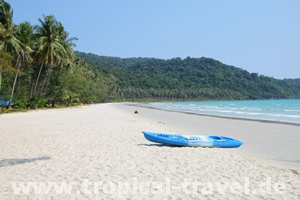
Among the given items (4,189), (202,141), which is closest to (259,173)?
(202,141)

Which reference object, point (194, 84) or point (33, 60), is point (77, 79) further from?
point (194, 84)

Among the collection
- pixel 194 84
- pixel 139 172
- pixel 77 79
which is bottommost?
pixel 139 172

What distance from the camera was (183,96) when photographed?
15675 cm

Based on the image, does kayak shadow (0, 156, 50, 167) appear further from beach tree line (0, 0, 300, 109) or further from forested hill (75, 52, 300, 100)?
forested hill (75, 52, 300, 100)

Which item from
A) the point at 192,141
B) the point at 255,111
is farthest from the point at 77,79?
the point at 192,141

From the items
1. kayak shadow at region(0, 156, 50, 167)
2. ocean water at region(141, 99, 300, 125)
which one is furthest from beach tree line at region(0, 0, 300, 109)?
ocean water at region(141, 99, 300, 125)

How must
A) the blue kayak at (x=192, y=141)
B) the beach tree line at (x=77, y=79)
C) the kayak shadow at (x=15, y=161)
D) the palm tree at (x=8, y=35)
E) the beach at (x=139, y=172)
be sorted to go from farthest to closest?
the beach tree line at (x=77, y=79) → the palm tree at (x=8, y=35) → the blue kayak at (x=192, y=141) → the kayak shadow at (x=15, y=161) → the beach at (x=139, y=172)

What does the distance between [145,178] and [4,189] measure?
2.64 m

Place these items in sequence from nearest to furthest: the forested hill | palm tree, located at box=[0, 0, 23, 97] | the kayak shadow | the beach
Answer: the beach, the kayak shadow, palm tree, located at box=[0, 0, 23, 97], the forested hill

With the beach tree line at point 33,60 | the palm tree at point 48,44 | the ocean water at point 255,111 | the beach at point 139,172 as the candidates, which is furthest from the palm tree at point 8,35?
the ocean water at point 255,111

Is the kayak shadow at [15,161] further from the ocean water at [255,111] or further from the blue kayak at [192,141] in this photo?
the ocean water at [255,111]

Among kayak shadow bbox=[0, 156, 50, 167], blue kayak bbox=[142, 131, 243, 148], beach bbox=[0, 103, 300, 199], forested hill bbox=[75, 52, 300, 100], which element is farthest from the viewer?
forested hill bbox=[75, 52, 300, 100]

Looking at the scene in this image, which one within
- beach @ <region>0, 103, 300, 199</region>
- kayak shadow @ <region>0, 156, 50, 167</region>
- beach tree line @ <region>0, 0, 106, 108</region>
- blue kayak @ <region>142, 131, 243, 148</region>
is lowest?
kayak shadow @ <region>0, 156, 50, 167</region>

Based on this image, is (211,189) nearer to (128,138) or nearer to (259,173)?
(259,173)
